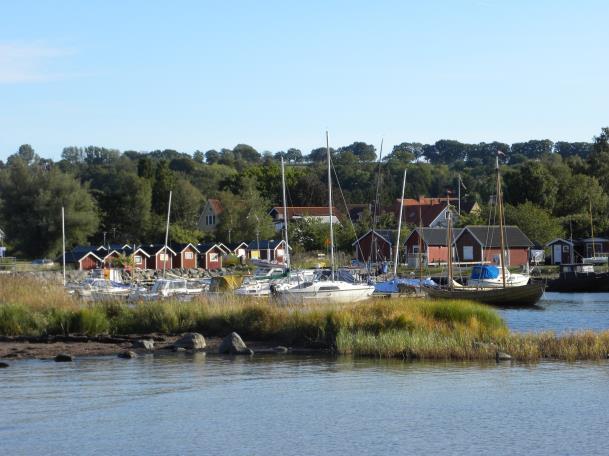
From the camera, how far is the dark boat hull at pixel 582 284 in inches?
3506

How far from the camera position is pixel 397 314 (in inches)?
1398

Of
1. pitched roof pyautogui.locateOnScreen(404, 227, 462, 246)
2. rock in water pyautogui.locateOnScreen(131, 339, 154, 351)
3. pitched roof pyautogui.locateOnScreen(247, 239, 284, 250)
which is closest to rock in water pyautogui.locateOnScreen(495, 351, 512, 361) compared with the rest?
rock in water pyautogui.locateOnScreen(131, 339, 154, 351)

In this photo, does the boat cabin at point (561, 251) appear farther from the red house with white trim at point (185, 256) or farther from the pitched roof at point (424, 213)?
the red house with white trim at point (185, 256)

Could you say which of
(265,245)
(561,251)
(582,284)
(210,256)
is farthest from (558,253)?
(210,256)

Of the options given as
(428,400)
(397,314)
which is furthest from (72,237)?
(428,400)

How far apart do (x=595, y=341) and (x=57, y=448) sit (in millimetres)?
19146

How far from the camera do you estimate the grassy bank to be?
3324cm

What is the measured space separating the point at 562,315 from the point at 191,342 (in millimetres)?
28892

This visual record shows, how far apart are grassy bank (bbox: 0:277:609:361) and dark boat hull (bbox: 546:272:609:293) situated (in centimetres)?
5186

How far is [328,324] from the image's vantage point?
119 ft

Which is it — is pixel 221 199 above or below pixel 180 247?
above

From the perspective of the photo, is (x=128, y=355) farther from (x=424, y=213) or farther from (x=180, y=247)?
(x=424, y=213)

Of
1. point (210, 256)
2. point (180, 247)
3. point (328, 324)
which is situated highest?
point (180, 247)

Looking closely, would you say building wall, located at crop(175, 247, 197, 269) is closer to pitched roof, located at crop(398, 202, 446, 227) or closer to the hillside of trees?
the hillside of trees
